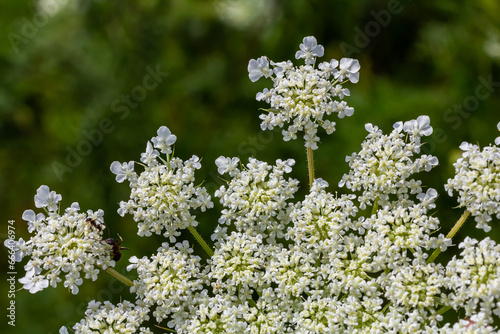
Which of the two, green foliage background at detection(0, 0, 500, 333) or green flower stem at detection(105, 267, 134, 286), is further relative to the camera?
green foliage background at detection(0, 0, 500, 333)

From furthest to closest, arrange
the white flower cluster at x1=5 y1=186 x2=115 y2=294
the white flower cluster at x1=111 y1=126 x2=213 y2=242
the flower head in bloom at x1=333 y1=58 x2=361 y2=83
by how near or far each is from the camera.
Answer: the flower head in bloom at x1=333 y1=58 x2=361 y2=83 → the white flower cluster at x1=111 y1=126 x2=213 y2=242 → the white flower cluster at x1=5 y1=186 x2=115 y2=294

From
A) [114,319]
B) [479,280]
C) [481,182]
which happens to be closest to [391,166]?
[481,182]

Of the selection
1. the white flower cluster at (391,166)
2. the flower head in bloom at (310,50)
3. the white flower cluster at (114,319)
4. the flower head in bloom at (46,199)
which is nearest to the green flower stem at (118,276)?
the white flower cluster at (114,319)

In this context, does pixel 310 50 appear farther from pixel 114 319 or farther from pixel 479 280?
pixel 114 319

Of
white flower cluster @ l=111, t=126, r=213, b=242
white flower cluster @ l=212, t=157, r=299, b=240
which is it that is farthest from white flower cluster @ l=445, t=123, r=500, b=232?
white flower cluster @ l=111, t=126, r=213, b=242

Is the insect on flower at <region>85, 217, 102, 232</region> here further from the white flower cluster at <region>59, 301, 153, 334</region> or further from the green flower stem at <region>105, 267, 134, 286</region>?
the white flower cluster at <region>59, 301, 153, 334</region>

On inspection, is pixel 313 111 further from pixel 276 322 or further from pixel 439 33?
pixel 439 33

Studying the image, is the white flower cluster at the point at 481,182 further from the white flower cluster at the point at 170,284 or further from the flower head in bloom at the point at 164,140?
the flower head in bloom at the point at 164,140
